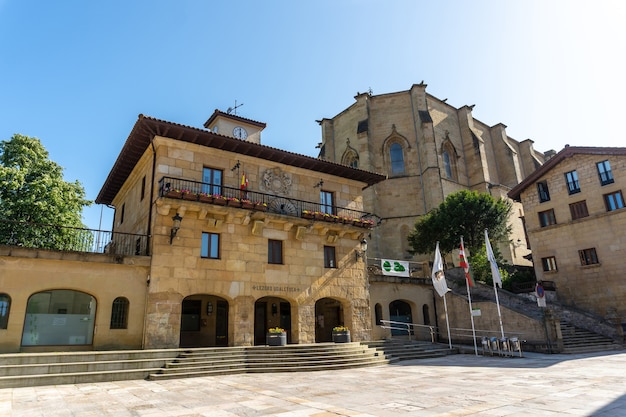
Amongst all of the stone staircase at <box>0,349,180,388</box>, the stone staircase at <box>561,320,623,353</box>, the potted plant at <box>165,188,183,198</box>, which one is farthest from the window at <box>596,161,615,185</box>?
the stone staircase at <box>0,349,180,388</box>

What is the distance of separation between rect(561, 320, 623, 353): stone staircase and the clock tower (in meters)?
19.8

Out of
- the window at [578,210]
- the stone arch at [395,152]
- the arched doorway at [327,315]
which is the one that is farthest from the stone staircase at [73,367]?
the stone arch at [395,152]

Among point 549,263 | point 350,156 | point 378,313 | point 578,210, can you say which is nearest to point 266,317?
point 378,313

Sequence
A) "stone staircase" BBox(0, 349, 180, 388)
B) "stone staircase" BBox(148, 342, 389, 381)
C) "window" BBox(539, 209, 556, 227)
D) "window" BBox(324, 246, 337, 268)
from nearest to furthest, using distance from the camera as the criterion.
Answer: "stone staircase" BBox(0, 349, 180, 388)
"stone staircase" BBox(148, 342, 389, 381)
"window" BBox(324, 246, 337, 268)
"window" BBox(539, 209, 556, 227)

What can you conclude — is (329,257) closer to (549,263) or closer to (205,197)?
(205,197)

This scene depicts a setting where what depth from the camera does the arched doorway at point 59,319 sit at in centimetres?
1356

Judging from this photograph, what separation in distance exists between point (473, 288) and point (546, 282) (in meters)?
6.56

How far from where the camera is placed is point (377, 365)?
52.6ft

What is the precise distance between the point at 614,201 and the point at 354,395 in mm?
25750

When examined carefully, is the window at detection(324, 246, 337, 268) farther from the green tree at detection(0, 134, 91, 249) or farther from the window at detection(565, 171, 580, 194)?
the window at detection(565, 171, 580, 194)

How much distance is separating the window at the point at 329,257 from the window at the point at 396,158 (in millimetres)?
22216

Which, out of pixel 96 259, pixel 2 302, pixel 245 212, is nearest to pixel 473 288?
pixel 245 212

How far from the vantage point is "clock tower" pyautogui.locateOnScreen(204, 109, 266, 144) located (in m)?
22.2

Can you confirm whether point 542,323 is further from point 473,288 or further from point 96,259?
point 96,259
